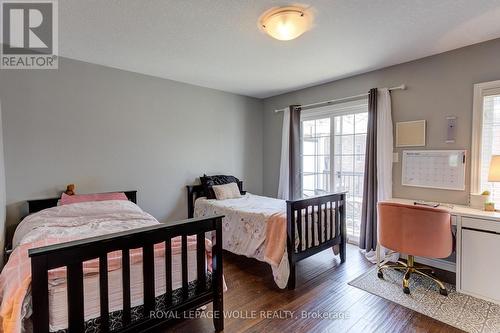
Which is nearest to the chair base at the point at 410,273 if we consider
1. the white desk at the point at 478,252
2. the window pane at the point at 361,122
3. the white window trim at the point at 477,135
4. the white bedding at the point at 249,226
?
the white desk at the point at 478,252

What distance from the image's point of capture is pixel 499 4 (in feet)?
6.27

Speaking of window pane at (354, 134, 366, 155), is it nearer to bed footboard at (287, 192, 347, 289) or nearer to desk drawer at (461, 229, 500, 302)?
bed footboard at (287, 192, 347, 289)

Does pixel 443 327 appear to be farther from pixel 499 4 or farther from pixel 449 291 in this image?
pixel 499 4

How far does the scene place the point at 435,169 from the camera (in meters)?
2.88

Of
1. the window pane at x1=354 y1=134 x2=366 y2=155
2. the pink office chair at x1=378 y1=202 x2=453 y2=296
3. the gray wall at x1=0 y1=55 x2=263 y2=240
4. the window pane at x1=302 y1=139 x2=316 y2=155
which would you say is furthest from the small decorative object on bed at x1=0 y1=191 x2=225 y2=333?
the window pane at x1=302 y1=139 x2=316 y2=155

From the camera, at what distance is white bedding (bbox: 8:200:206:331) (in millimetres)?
1333

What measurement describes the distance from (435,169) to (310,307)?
6.83 ft

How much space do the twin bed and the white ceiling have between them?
5.23 ft

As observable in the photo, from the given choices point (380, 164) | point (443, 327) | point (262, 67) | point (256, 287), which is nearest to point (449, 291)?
point (443, 327)

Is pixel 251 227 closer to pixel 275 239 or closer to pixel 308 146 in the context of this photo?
pixel 275 239

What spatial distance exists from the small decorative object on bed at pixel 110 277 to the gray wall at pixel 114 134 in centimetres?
92

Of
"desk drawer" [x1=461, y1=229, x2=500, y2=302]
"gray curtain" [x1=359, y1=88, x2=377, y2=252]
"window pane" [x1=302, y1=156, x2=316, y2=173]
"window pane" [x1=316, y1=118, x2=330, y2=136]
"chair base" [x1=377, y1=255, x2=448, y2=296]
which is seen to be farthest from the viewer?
"window pane" [x1=302, y1=156, x2=316, y2=173]

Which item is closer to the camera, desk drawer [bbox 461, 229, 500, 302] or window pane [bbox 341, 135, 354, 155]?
desk drawer [bbox 461, 229, 500, 302]

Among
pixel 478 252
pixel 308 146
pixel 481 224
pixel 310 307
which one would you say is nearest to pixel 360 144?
pixel 308 146
